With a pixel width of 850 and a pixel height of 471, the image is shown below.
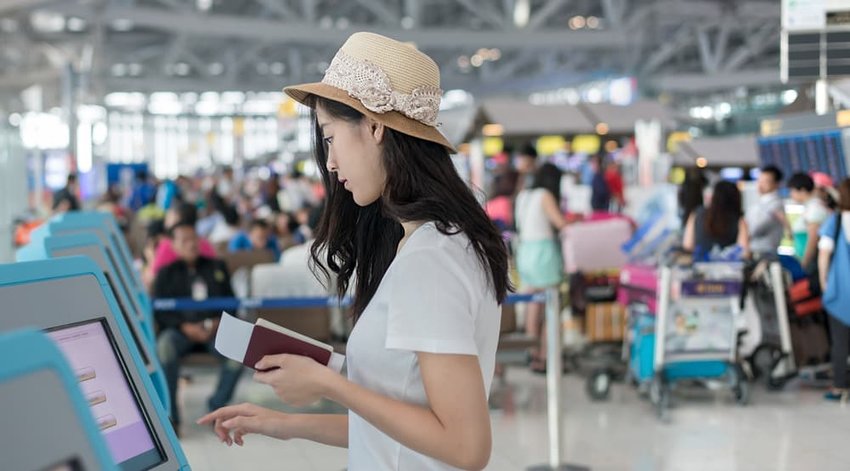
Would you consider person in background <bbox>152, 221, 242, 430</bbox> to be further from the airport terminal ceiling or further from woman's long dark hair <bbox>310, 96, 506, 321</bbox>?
the airport terminal ceiling

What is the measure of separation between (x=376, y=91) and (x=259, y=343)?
46 centimetres

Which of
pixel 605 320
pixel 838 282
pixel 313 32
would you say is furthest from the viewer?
pixel 313 32

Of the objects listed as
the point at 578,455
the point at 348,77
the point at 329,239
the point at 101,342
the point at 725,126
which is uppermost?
the point at 725,126

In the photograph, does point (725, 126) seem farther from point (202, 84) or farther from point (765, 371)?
point (765, 371)

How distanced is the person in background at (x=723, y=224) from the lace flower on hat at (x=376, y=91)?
739cm

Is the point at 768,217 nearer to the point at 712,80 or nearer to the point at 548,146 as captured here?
the point at 548,146

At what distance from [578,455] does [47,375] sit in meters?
6.22

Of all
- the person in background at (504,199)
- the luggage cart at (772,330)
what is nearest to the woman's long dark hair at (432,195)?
the luggage cart at (772,330)

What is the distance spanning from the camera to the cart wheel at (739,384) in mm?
8344

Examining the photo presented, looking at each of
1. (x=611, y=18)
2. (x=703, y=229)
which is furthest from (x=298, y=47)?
(x=703, y=229)

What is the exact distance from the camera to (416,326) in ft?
6.06

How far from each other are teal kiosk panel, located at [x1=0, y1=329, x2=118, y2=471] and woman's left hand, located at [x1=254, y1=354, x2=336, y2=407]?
95 centimetres

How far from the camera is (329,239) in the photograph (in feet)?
7.72

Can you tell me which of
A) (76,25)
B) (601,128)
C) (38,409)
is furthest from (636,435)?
(76,25)
